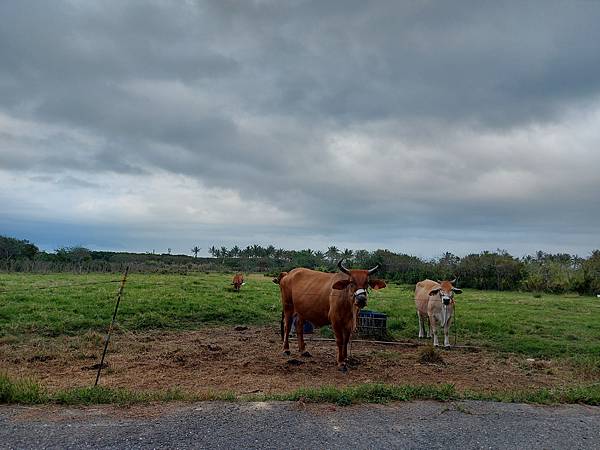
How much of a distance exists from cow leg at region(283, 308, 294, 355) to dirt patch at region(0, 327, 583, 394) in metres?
0.25

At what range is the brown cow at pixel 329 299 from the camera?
903 cm

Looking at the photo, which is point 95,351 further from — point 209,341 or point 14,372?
point 209,341

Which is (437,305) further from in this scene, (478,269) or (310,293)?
(478,269)

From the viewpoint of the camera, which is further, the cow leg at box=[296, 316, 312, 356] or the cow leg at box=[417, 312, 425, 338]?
the cow leg at box=[417, 312, 425, 338]

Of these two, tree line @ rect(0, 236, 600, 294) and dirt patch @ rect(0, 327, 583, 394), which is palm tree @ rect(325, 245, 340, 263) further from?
dirt patch @ rect(0, 327, 583, 394)

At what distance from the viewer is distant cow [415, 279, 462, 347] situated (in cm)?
1228

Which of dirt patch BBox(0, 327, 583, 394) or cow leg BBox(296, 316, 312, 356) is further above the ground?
cow leg BBox(296, 316, 312, 356)

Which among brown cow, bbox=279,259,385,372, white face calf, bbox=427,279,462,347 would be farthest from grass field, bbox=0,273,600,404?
white face calf, bbox=427,279,462,347

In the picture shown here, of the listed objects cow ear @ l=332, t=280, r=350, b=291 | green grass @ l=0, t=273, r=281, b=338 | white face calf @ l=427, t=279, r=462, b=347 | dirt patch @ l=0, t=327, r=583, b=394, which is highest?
cow ear @ l=332, t=280, r=350, b=291

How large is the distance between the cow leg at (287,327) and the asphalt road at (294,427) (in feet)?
A: 13.4

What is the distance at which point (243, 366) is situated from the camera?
9.14 m

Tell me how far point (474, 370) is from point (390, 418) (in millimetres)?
4311

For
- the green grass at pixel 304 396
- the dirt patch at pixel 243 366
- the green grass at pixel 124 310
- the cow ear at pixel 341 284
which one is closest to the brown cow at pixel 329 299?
the cow ear at pixel 341 284

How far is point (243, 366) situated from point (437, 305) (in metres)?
6.17
